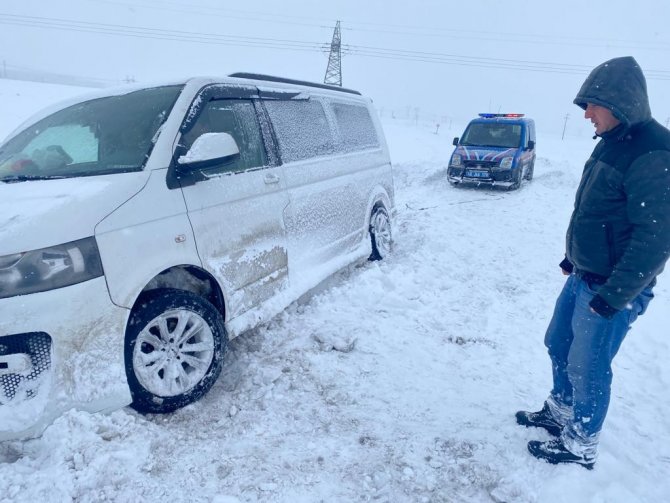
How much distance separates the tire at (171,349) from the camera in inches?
102

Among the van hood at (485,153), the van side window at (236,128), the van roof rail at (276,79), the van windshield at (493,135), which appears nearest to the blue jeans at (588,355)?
the van side window at (236,128)

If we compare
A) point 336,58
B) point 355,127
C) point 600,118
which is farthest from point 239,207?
point 336,58

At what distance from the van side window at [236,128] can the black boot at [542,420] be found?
257cm

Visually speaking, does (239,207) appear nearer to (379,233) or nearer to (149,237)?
(149,237)

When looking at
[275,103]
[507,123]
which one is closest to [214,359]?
[275,103]

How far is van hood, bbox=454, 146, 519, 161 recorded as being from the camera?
1230 cm

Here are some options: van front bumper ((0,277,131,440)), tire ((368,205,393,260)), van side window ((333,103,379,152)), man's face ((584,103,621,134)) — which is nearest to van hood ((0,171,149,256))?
van front bumper ((0,277,131,440))

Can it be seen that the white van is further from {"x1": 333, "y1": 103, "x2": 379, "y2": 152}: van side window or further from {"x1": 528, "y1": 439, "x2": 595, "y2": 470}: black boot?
{"x1": 528, "y1": 439, "x2": 595, "y2": 470}: black boot

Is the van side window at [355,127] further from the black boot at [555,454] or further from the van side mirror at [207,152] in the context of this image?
the black boot at [555,454]

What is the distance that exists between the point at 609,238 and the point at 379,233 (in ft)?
12.2

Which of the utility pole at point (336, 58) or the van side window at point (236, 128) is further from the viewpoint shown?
the utility pole at point (336, 58)

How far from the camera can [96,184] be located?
2.55m

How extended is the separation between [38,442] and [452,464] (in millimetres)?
2168

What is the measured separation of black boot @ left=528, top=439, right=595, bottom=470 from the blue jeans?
43mm
